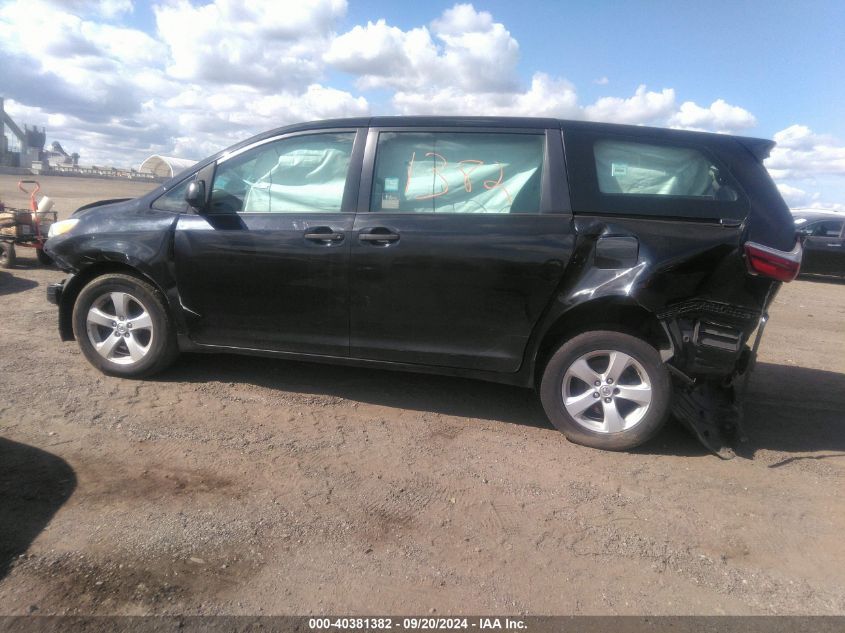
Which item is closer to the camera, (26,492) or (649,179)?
(26,492)

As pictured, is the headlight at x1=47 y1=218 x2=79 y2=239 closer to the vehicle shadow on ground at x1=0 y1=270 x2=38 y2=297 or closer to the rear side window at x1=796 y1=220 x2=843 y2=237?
the vehicle shadow on ground at x1=0 y1=270 x2=38 y2=297

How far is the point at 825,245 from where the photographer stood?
13555mm

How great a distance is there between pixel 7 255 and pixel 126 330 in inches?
225

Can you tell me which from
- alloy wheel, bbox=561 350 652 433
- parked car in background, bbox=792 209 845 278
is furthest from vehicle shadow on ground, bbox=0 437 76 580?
parked car in background, bbox=792 209 845 278

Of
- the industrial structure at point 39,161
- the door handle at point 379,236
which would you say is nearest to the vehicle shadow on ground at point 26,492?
the door handle at point 379,236

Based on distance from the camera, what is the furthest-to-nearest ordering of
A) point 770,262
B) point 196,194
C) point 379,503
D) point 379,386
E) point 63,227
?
point 379,386 < point 63,227 < point 196,194 < point 770,262 < point 379,503

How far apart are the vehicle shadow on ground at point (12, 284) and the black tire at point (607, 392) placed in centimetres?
645

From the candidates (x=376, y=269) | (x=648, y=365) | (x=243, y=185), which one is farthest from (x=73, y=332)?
(x=648, y=365)

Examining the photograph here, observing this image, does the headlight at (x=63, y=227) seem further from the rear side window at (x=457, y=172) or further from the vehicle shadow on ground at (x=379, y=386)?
the rear side window at (x=457, y=172)

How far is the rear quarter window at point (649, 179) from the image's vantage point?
3553 mm

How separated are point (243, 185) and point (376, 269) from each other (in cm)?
120

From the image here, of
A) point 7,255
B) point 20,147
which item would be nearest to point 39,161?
point 20,147

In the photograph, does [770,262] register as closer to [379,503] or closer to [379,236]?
[379,236]

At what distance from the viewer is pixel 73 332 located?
4.47 metres
